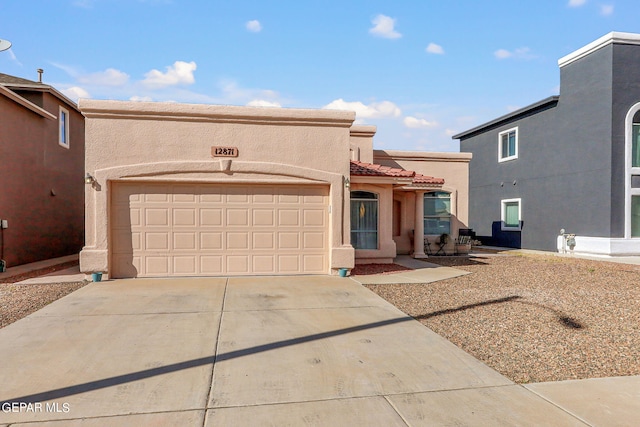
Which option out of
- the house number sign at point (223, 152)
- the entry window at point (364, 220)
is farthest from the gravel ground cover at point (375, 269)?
the house number sign at point (223, 152)

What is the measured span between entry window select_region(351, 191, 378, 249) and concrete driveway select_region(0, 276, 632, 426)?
5614 mm

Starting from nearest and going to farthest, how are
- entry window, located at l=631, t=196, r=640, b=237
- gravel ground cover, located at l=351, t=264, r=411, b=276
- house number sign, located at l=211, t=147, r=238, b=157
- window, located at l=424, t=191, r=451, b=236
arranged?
house number sign, located at l=211, t=147, r=238, b=157 < gravel ground cover, located at l=351, t=264, r=411, b=276 < entry window, located at l=631, t=196, r=640, b=237 < window, located at l=424, t=191, r=451, b=236

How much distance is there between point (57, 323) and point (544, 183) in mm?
19958

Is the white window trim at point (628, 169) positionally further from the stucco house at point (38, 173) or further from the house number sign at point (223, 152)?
the stucco house at point (38, 173)

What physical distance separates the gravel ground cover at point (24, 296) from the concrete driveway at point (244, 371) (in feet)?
1.23

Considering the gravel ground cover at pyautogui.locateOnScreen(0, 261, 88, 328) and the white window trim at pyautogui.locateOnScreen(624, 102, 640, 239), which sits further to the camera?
the white window trim at pyautogui.locateOnScreen(624, 102, 640, 239)

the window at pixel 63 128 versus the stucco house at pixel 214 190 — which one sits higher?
the window at pixel 63 128

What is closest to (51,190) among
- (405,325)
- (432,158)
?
(405,325)

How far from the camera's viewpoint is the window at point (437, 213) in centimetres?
1700

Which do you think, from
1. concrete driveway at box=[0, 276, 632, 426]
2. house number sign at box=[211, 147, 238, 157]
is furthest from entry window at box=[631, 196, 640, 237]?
house number sign at box=[211, 147, 238, 157]

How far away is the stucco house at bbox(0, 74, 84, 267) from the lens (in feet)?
39.1

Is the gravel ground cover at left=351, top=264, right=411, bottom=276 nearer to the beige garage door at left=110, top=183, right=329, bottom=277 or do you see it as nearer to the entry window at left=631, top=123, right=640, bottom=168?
the beige garage door at left=110, top=183, right=329, bottom=277

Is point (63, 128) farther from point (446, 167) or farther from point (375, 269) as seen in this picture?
point (446, 167)

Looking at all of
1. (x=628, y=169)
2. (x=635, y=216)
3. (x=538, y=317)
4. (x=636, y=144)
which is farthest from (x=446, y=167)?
(x=538, y=317)
